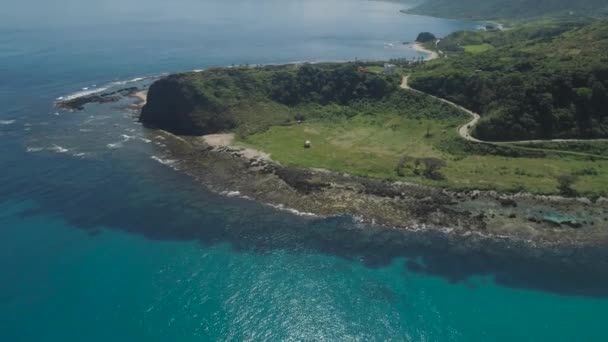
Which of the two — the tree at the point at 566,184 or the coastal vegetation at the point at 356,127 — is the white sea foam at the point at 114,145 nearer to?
the coastal vegetation at the point at 356,127

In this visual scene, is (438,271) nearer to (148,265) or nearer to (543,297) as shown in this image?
(543,297)

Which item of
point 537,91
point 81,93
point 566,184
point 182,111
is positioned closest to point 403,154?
point 566,184

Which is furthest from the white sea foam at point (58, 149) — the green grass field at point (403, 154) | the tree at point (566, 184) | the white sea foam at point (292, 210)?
the tree at point (566, 184)

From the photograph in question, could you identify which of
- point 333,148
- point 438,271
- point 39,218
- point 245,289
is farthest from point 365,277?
point 39,218

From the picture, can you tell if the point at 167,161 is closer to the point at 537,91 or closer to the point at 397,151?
the point at 397,151

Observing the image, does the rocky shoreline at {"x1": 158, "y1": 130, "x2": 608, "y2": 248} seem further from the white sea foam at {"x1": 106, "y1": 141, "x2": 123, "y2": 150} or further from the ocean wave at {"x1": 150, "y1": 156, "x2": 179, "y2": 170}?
the white sea foam at {"x1": 106, "y1": 141, "x2": 123, "y2": 150}
